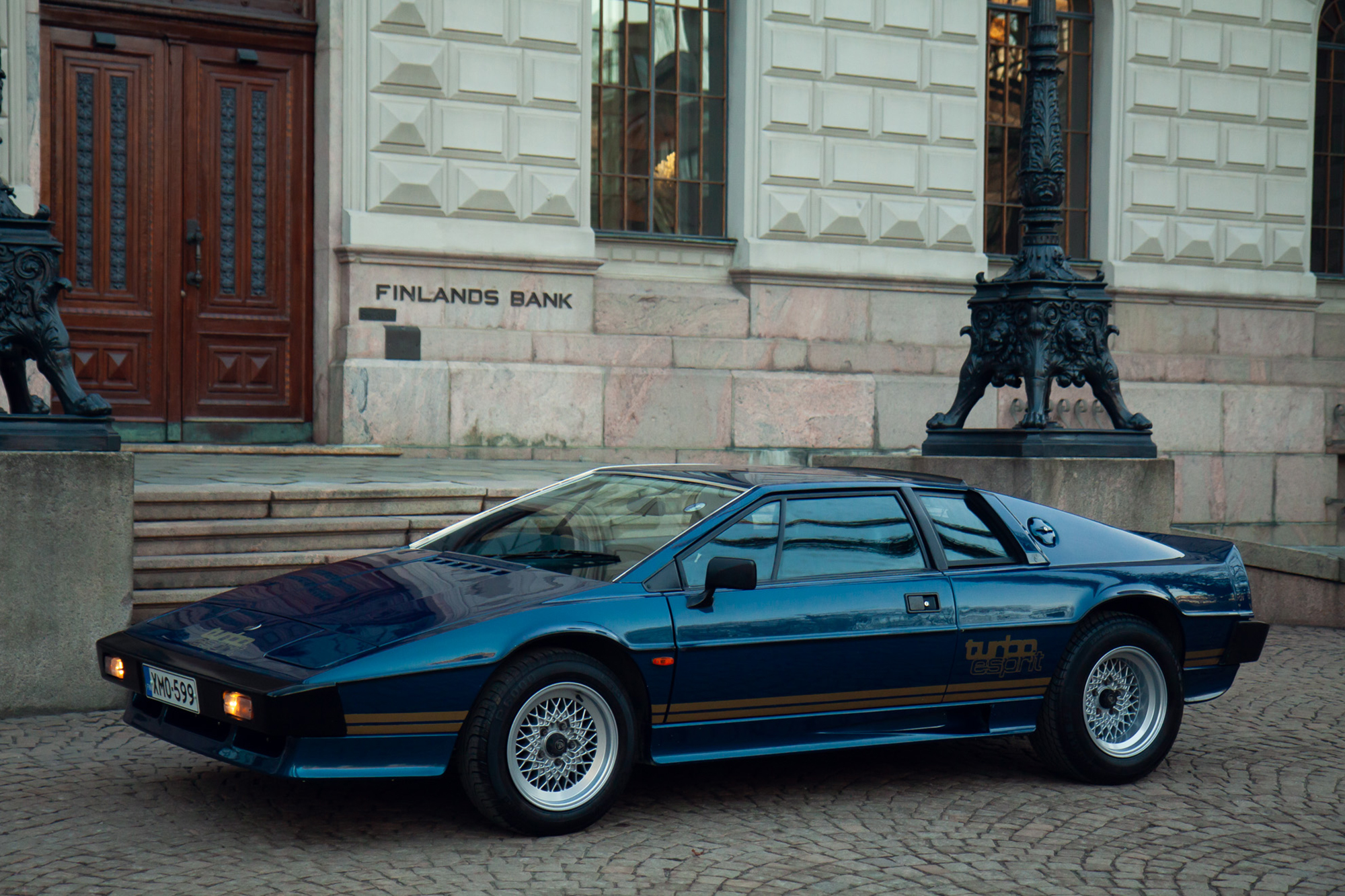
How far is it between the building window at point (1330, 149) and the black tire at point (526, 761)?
16144mm

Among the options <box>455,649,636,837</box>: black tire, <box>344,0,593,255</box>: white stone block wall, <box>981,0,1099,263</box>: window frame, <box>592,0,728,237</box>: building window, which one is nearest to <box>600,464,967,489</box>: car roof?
<box>455,649,636,837</box>: black tire

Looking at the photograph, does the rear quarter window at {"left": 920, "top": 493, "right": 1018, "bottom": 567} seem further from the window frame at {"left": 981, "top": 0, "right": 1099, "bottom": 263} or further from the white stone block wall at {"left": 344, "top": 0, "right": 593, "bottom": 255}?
the window frame at {"left": 981, "top": 0, "right": 1099, "bottom": 263}

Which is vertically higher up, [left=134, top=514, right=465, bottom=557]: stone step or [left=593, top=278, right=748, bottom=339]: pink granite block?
[left=593, top=278, right=748, bottom=339]: pink granite block

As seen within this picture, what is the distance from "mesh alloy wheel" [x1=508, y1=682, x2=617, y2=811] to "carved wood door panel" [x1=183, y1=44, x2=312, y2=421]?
30.2ft

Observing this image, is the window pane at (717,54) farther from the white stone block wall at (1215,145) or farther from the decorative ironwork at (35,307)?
the decorative ironwork at (35,307)

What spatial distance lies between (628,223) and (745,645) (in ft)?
33.7

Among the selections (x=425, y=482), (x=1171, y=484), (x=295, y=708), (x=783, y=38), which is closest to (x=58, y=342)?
(x=425, y=482)

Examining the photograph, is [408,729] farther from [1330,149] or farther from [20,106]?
[1330,149]

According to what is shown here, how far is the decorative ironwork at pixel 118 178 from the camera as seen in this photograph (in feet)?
42.9

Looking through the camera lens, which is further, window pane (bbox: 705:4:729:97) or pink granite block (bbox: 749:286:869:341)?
window pane (bbox: 705:4:729:97)

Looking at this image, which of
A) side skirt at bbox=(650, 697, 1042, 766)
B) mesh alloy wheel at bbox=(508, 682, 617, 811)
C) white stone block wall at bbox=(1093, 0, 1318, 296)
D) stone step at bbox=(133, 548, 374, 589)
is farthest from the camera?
white stone block wall at bbox=(1093, 0, 1318, 296)

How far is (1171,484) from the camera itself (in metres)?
10.6

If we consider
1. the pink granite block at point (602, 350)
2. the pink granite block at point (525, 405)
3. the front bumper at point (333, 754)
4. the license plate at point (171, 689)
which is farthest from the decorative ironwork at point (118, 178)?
the front bumper at point (333, 754)

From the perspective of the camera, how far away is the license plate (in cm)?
514
